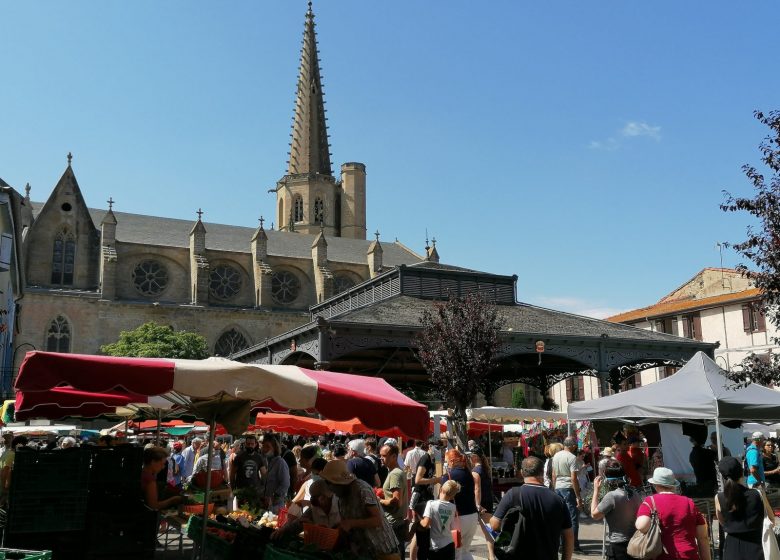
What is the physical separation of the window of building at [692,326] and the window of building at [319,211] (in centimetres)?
3591

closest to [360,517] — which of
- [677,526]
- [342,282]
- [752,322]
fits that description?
[677,526]

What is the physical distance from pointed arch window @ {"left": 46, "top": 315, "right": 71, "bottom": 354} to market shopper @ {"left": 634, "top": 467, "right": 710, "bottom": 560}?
1810 inches

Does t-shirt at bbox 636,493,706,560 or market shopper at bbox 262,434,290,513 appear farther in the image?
market shopper at bbox 262,434,290,513

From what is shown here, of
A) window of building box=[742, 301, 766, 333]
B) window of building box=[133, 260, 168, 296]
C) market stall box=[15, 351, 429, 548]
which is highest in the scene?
window of building box=[133, 260, 168, 296]

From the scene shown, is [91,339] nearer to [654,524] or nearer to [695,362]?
[695,362]

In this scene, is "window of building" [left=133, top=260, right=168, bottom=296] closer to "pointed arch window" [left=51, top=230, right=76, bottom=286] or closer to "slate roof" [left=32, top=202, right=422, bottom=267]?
"slate roof" [left=32, top=202, right=422, bottom=267]

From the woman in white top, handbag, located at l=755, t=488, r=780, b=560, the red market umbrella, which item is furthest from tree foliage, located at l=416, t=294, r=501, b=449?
handbag, located at l=755, t=488, r=780, b=560

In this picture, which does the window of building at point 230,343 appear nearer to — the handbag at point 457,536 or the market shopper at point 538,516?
the handbag at point 457,536

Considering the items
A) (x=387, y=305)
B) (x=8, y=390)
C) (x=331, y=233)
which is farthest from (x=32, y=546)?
(x=331, y=233)

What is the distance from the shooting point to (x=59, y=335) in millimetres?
45906

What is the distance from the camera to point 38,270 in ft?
157

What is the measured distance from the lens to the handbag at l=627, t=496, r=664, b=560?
4895 mm

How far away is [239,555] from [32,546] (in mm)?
2081

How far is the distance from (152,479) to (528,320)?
18.4 metres
